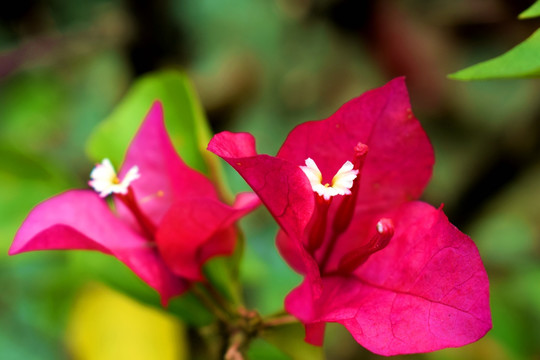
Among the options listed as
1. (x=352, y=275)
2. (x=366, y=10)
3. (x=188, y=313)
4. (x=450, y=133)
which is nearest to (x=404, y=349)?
(x=352, y=275)

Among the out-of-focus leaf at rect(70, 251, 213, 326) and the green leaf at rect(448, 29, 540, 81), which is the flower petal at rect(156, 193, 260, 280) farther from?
the green leaf at rect(448, 29, 540, 81)

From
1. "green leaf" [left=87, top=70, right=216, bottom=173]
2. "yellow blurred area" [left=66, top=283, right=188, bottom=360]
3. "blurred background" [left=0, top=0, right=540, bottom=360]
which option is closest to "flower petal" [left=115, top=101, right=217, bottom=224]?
"green leaf" [left=87, top=70, right=216, bottom=173]

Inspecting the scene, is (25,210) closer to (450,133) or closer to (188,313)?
(188,313)

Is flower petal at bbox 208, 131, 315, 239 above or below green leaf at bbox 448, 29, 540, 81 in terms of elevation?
above

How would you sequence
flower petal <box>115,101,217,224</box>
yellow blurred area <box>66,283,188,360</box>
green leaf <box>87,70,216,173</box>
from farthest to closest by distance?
yellow blurred area <box>66,283,188,360</box> < green leaf <box>87,70,216,173</box> < flower petal <box>115,101,217,224</box>

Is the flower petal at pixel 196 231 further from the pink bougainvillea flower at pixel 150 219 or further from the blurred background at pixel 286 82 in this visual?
the blurred background at pixel 286 82
